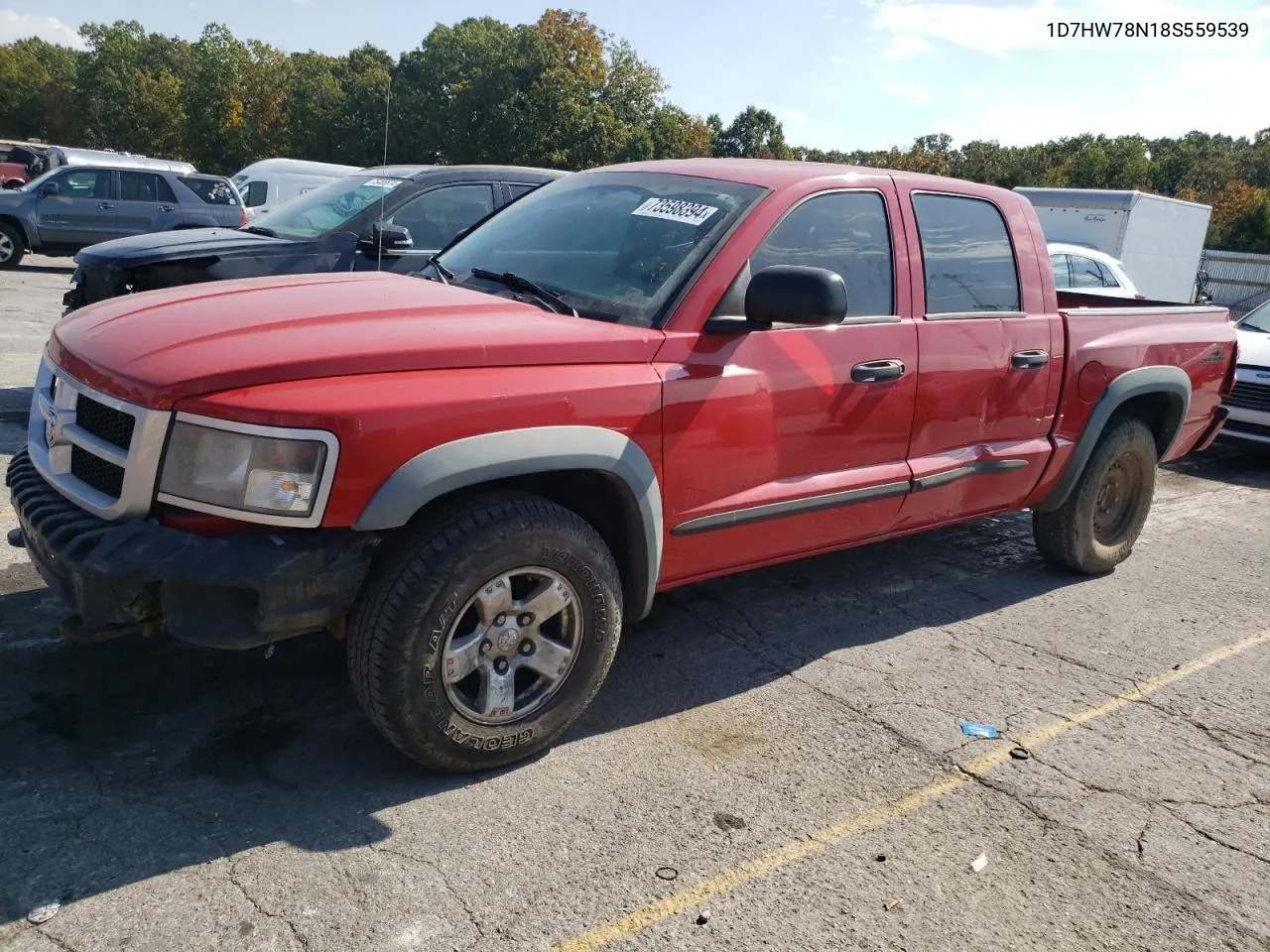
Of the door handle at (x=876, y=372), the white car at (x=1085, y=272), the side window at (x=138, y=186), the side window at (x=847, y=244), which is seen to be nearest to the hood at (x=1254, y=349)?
the white car at (x=1085, y=272)

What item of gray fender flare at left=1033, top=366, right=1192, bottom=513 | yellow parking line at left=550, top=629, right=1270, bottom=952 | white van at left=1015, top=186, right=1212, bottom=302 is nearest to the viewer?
yellow parking line at left=550, top=629, right=1270, bottom=952

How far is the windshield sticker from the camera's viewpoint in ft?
12.2

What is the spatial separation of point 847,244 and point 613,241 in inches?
36.8

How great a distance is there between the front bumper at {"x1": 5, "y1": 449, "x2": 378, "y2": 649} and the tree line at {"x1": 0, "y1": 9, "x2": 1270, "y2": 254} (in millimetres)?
31697

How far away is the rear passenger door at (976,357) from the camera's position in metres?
4.18

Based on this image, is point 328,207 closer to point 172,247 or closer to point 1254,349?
point 172,247

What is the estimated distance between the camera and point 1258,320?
9.95m

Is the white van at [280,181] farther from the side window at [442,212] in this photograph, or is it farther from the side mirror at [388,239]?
the side mirror at [388,239]

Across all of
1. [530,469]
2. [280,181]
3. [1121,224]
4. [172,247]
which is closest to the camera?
[530,469]

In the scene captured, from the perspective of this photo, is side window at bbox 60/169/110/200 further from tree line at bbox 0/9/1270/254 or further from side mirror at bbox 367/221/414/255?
tree line at bbox 0/9/1270/254

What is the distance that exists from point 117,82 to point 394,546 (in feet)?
223

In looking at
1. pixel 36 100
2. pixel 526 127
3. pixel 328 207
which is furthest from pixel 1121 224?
pixel 36 100

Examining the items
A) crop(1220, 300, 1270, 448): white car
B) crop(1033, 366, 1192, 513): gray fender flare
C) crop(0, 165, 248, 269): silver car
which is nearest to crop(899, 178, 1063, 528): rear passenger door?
crop(1033, 366, 1192, 513): gray fender flare

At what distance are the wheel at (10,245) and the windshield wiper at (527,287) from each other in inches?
584
